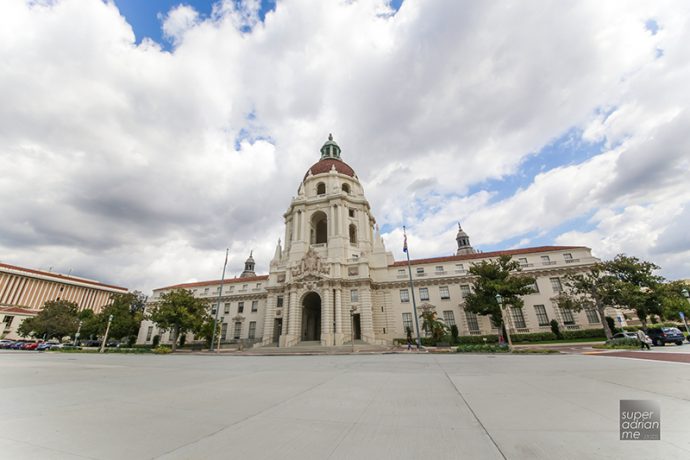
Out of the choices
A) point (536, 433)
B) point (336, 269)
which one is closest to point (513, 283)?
point (336, 269)

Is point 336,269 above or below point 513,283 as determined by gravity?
above

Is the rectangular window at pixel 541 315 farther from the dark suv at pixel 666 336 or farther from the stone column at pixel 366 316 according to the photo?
the stone column at pixel 366 316

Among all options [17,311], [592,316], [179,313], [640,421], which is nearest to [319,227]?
[179,313]

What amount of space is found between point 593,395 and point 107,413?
32.4 ft

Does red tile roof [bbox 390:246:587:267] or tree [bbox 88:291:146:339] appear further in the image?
tree [bbox 88:291:146:339]

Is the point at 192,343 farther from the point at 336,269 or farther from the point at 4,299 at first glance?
the point at 4,299

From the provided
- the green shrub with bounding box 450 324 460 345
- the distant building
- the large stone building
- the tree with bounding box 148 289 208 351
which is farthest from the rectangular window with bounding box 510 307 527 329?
the distant building

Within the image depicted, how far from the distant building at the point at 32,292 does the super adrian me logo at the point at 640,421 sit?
10134 cm

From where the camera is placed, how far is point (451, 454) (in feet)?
10.5

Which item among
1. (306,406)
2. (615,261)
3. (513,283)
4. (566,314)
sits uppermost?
(615,261)

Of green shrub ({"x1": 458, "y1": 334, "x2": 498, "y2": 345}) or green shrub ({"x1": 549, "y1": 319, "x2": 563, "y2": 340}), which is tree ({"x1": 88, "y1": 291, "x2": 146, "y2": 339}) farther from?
green shrub ({"x1": 549, "y1": 319, "x2": 563, "y2": 340})

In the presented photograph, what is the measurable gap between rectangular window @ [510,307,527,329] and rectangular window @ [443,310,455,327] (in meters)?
7.62

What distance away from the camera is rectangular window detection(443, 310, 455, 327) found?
130 feet

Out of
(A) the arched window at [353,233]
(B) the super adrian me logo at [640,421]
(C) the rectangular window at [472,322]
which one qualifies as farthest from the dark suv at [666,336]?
(A) the arched window at [353,233]
